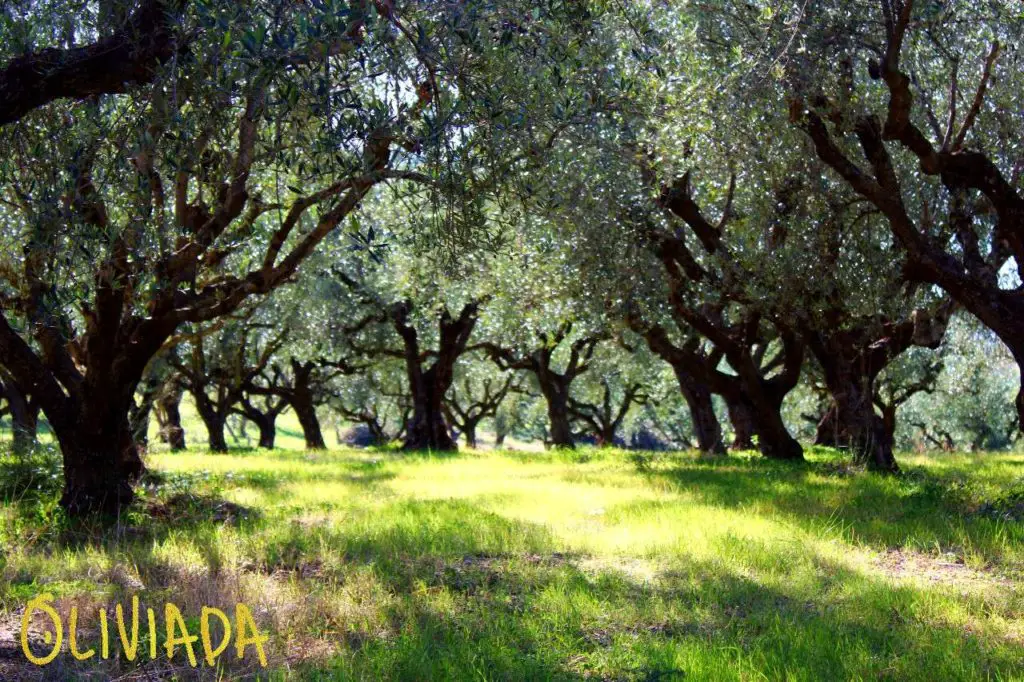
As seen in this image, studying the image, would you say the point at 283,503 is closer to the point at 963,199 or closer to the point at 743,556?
the point at 743,556

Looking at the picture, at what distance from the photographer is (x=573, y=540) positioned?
9.74 meters

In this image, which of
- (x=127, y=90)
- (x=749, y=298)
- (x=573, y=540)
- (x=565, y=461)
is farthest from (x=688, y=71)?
(x=565, y=461)

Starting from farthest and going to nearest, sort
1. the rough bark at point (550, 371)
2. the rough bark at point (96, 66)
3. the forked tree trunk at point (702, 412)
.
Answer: the rough bark at point (550, 371)
the forked tree trunk at point (702, 412)
the rough bark at point (96, 66)

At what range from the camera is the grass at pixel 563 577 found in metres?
5.73

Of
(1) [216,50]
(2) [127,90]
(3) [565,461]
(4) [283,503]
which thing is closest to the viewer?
(1) [216,50]

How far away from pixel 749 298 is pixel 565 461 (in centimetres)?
767

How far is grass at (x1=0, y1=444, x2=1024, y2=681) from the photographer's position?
18.8ft

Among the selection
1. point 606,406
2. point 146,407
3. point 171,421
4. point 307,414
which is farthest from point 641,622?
point 606,406

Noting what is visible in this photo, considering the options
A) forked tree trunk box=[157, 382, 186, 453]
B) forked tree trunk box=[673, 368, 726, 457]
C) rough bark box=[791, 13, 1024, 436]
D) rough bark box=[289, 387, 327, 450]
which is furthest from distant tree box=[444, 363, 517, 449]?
rough bark box=[791, 13, 1024, 436]

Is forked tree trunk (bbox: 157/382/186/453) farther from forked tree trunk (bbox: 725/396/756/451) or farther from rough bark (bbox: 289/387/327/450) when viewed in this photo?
forked tree trunk (bbox: 725/396/756/451)

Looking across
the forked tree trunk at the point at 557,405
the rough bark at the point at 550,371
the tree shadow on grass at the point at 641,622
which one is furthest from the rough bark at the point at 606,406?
the tree shadow on grass at the point at 641,622

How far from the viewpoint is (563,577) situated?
7852 mm

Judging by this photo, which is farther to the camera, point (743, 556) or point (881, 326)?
point (881, 326)

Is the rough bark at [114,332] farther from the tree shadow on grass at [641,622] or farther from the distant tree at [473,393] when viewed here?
the distant tree at [473,393]
